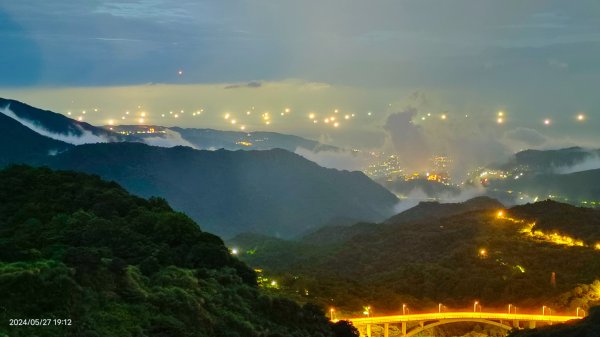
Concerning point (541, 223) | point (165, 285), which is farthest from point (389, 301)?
point (541, 223)

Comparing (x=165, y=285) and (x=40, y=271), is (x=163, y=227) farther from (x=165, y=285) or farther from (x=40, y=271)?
(x=40, y=271)

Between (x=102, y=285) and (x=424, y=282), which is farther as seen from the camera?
(x=424, y=282)

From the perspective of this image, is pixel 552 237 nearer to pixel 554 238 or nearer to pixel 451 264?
pixel 554 238

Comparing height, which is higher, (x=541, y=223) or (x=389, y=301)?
(x=541, y=223)

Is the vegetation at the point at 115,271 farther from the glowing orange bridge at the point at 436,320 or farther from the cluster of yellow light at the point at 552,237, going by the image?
the cluster of yellow light at the point at 552,237

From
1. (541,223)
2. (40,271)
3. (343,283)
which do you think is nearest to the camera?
(40,271)

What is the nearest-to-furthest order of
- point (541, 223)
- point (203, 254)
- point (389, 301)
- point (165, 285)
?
point (165, 285) → point (203, 254) → point (389, 301) → point (541, 223)

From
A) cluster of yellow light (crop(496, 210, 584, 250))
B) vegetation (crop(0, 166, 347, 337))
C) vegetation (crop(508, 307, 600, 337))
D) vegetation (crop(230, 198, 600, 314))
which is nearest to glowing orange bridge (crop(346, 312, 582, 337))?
vegetation (crop(230, 198, 600, 314))

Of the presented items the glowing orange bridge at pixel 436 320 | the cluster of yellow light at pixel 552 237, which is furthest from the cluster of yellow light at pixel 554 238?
the glowing orange bridge at pixel 436 320
